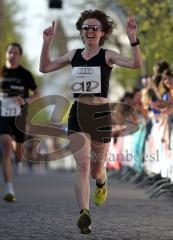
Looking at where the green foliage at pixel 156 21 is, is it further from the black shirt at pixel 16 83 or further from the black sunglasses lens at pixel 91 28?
the black sunglasses lens at pixel 91 28

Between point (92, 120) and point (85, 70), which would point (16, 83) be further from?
point (85, 70)

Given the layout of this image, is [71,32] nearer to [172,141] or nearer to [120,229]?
[172,141]

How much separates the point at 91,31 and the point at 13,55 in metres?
4.68

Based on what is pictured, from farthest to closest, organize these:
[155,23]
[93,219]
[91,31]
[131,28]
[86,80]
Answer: [155,23]
[93,219]
[91,31]
[86,80]
[131,28]

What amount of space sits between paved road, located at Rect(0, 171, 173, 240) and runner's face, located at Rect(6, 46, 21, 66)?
1.88m

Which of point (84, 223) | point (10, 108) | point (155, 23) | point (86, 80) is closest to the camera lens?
point (84, 223)

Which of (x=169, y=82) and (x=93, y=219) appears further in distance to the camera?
(x=169, y=82)

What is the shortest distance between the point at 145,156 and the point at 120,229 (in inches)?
335

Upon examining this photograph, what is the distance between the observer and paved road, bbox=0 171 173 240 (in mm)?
8625

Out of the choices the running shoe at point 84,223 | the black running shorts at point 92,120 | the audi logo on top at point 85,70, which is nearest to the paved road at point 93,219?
the running shoe at point 84,223

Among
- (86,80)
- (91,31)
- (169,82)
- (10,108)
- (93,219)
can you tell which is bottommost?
(93,219)

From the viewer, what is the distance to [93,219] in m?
10.4

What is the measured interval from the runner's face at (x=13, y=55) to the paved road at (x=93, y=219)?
188 cm

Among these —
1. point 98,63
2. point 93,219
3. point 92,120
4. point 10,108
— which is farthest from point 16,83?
point 98,63
